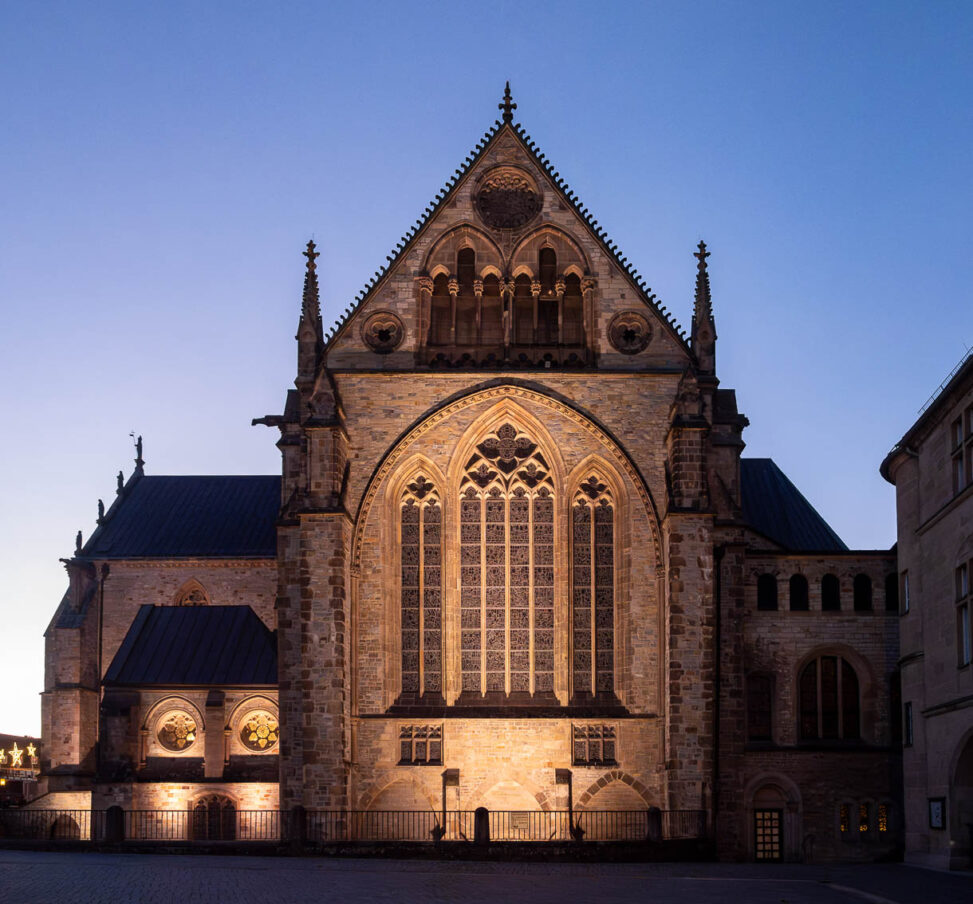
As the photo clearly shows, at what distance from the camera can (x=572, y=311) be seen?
147ft

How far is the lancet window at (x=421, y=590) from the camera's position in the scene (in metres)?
42.5

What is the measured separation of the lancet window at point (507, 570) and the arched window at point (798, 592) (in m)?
7.42

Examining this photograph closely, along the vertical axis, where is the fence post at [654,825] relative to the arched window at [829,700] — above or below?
below

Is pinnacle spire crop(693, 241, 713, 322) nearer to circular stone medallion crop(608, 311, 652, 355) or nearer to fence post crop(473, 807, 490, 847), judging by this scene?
circular stone medallion crop(608, 311, 652, 355)

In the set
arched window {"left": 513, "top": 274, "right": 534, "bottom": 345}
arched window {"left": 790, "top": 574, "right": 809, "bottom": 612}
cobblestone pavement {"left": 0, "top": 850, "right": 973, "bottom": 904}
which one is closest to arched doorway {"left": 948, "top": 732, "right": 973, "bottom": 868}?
cobblestone pavement {"left": 0, "top": 850, "right": 973, "bottom": 904}

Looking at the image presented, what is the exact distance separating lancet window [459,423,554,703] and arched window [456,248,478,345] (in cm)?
307

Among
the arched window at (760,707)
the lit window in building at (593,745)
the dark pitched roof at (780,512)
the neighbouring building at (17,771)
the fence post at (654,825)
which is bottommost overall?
the neighbouring building at (17,771)

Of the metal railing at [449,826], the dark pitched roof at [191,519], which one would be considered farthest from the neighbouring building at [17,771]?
the metal railing at [449,826]

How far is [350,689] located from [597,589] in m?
7.73

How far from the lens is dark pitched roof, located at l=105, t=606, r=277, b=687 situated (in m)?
47.8

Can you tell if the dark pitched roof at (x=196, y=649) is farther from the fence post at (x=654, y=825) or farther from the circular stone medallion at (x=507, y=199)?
the circular stone medallion at (x=507, y=199)

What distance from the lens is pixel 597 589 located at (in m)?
42.9

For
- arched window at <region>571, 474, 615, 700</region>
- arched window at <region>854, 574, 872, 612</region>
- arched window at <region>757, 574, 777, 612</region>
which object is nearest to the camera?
arched window at <region>571, 474, 615, 700</region>

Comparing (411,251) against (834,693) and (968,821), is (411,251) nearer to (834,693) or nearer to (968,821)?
(834,693)
